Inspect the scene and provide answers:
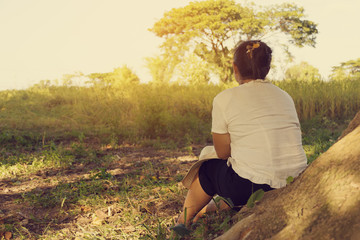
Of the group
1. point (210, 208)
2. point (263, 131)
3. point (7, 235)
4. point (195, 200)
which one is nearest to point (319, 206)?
point (263, 131)

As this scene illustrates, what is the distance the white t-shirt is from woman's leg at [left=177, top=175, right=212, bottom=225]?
404 millimetres

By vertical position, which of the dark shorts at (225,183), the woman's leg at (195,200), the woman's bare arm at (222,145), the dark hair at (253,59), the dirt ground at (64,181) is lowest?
the dirt ground at (64,181)

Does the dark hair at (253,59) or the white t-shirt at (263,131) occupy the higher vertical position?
the dark hair at (253,59)

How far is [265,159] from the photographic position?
198 centimetres

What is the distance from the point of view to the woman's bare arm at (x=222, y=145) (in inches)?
85.2

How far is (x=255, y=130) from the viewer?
2006mm

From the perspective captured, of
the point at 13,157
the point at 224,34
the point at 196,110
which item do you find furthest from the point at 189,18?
the point at 13,157

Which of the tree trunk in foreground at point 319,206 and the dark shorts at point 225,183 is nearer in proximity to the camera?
the tree trunk in foreground at point 319,206

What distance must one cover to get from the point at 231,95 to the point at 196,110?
22.0 feet

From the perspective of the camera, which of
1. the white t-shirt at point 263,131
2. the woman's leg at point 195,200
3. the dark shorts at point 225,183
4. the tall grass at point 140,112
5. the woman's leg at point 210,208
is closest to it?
the white t-shirt at point 263,131

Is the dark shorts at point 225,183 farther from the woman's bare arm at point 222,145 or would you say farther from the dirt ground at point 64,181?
the dirt ground at point 64,181

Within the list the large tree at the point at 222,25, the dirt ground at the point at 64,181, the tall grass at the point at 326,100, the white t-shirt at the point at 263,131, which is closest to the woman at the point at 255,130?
the white t-shirt at the point at 263,131

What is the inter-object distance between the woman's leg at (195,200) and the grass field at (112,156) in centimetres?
10

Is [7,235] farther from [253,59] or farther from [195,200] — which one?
[253,59]
